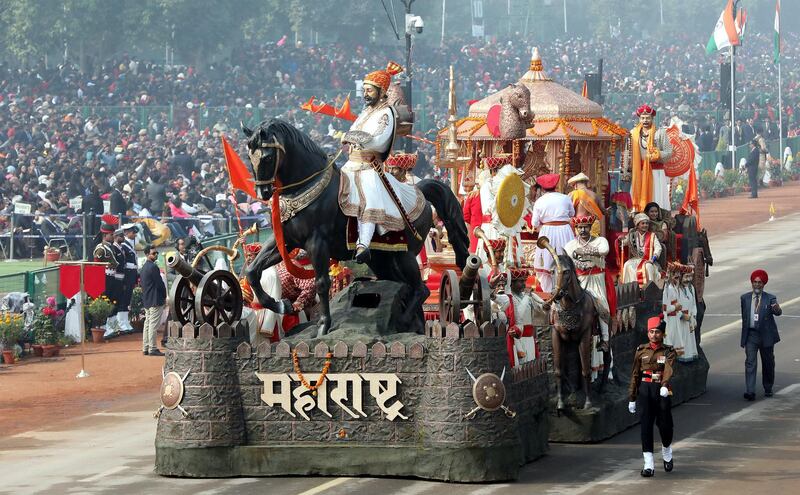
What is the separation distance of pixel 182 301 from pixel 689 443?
662cm

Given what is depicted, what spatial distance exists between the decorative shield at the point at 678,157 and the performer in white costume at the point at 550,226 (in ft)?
11.6

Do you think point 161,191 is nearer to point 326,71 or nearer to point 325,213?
point 325,213

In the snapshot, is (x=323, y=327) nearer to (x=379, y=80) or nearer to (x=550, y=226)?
(x=379, y=80)

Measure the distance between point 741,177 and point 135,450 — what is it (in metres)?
46.5

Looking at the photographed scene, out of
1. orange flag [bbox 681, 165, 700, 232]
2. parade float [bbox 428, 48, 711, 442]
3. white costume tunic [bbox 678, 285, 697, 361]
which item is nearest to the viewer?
parade float [bbox 428, 48, 711, 442]

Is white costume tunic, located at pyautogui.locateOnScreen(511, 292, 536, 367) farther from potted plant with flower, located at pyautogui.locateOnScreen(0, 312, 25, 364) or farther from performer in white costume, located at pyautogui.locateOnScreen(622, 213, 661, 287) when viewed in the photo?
potted plant with flower, located at pyautogui.locateOnScreen(0, 312, 25, 364)

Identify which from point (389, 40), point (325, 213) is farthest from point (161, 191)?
point (389, 40)

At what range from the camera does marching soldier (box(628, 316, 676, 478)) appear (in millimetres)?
22688

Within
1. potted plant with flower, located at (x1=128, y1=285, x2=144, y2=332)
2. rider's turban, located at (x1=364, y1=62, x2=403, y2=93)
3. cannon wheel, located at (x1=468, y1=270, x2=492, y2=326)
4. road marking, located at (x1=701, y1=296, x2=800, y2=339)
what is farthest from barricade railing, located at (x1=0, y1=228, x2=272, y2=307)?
cannon wheel, located at (x1=468, y1=270, x2=492, y2=326)

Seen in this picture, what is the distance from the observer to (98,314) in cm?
3662

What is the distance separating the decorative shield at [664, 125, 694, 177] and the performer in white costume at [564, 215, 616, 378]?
5124 mm

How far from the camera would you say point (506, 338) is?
2244 cm

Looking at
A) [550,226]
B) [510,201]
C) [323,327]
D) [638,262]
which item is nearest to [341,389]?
[323,327]

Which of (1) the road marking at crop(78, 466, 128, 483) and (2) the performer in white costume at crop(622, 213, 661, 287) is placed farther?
(2) the performer in white costume at crop(622, 213, 661, 287)
